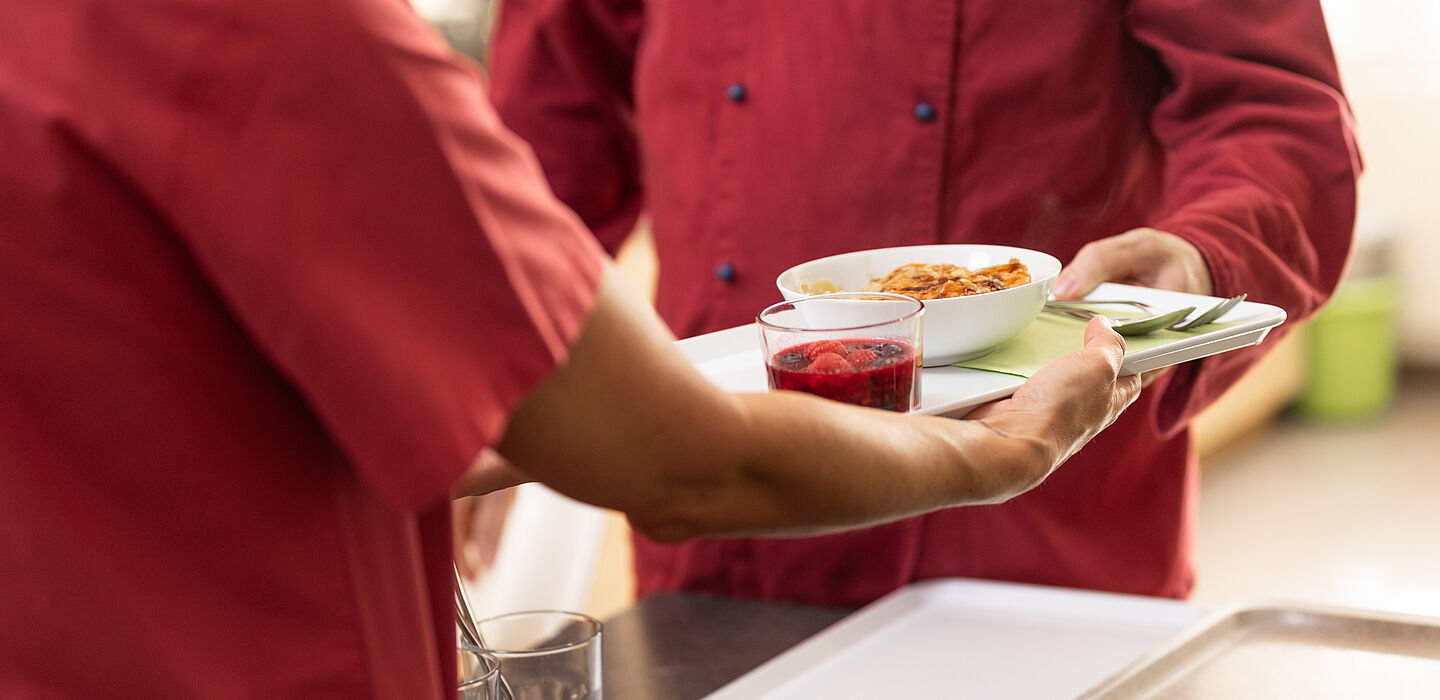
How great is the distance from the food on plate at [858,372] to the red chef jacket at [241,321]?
8.6 inches

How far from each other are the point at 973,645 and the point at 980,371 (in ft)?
0.89

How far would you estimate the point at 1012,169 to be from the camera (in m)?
0.93

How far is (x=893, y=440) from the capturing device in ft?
1.72

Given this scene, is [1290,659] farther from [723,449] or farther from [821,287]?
[723,449]

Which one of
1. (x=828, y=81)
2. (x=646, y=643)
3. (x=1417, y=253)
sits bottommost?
(x=1417, y=253)

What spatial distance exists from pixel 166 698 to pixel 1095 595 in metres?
0.66

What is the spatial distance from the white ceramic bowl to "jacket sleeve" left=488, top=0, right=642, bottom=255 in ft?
1.83

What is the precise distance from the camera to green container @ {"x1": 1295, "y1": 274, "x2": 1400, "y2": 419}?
3.43m

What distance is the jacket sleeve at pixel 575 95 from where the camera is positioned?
Answer: 125cm

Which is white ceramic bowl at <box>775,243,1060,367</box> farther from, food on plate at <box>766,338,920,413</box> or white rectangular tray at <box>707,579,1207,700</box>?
white rectangular tray at <box>707,579,1207,700</box>

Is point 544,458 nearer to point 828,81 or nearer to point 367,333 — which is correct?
point 367,333

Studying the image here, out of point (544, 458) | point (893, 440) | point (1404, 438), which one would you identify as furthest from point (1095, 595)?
point (1404, 438)

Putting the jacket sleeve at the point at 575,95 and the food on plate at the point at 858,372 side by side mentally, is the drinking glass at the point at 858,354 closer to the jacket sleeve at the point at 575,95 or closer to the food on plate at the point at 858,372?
the food on plate at the point at 858,372

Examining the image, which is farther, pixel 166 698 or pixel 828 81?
pixel 828 81
